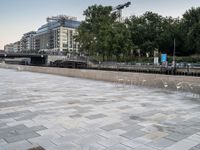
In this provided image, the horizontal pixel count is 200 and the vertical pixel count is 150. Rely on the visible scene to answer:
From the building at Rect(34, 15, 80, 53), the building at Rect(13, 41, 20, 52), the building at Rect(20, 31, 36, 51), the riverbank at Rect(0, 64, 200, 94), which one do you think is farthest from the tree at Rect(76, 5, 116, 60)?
the building at Rect(13, 41, 20, 52)

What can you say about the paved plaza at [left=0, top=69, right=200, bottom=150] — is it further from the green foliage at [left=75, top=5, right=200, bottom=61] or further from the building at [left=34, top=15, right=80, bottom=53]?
the building at [left=34, top=15, right=80, bottom=53]

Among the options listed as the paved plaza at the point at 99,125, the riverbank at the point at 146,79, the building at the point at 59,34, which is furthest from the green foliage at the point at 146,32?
the building at the point at 59,34

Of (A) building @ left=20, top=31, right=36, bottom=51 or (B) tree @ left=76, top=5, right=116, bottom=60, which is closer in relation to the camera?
(B) tree @ left=76, top=5, right=116, bottom=60

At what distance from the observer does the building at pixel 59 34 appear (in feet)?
399

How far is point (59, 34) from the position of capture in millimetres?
120875

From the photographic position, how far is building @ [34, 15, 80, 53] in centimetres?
12172

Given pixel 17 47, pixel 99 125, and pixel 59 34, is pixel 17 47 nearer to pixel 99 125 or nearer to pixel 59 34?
pixel 59 34

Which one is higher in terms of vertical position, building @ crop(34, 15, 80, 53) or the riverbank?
building @ crop(34, 15, 80, 53)

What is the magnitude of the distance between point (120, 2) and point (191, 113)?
71.8 meters

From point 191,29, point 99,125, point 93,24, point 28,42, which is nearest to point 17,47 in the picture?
point 28,42

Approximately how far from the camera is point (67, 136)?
4.98m

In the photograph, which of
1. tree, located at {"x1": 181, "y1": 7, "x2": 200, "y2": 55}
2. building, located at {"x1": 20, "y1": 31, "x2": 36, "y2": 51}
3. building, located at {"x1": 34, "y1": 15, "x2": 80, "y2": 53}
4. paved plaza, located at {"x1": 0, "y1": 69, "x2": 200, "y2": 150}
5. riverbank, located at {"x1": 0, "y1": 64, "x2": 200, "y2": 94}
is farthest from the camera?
building, located at {"x1": 20, "y1": 31, "x2": 36, "y2": 51}

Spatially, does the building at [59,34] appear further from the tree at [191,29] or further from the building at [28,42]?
the tree at [191,29]

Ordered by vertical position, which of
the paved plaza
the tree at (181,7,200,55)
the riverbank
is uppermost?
the tree at (181,7,200,55)
